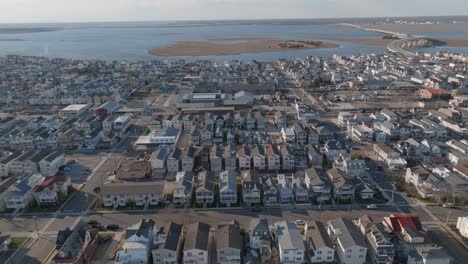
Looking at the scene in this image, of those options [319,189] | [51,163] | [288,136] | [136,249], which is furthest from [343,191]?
[51,163]

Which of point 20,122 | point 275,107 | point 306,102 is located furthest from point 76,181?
point 306,102

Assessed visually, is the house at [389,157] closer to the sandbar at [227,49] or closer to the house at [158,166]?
the house at [158,166]

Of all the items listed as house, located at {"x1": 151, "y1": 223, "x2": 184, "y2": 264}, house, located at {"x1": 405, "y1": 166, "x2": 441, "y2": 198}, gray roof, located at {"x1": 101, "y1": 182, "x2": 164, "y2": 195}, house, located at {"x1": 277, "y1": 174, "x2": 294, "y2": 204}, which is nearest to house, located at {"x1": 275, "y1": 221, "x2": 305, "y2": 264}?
house, located at {"x1": 277, "y1": 174, "x2": 294, "y2": 204}

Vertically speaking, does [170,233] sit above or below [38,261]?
above

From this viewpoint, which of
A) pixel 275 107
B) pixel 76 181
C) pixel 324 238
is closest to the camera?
pixel 324 238

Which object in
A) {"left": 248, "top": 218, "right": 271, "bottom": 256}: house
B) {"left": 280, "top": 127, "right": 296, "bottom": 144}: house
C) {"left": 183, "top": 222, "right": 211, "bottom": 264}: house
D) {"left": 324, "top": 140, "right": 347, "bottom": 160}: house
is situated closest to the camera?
{"left": 183, "top": 222, "right": 211, "bottom": 264}: house

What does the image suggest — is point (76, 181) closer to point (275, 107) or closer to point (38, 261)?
point (38, 261)

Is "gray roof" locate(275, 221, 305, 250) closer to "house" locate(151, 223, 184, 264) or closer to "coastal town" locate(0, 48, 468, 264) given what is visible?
"coastal town" locate(0, 48, 468, 264)

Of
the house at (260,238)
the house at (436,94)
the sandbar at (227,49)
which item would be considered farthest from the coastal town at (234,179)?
the sandbar at (227,49)
